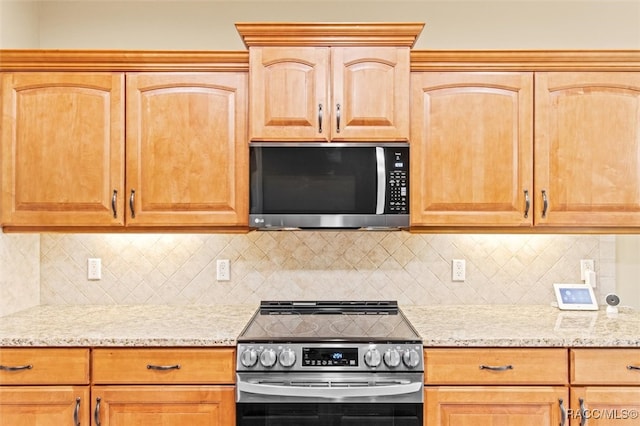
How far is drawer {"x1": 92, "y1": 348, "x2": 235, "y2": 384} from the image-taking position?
190cm

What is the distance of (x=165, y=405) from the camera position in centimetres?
191

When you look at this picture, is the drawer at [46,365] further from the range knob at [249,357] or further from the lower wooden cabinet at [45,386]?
the range knob at [249,357]

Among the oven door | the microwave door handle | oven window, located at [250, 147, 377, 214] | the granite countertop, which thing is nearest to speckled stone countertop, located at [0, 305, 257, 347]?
the granite countertop

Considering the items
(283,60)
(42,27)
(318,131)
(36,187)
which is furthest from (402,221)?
(42,27)

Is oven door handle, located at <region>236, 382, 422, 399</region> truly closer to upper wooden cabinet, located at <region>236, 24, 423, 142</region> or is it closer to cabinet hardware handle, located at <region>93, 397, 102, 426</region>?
cabinet hardware handle, located at <region>93, 397, 102, 426</region>

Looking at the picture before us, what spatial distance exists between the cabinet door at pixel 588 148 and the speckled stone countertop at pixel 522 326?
0.47 meters

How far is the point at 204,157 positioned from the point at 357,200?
2.46 ft

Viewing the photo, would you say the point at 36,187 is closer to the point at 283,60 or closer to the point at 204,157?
the point at 204,157

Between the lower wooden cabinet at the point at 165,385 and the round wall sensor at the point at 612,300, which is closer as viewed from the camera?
the lower wooden cabinet at the point at 165,385

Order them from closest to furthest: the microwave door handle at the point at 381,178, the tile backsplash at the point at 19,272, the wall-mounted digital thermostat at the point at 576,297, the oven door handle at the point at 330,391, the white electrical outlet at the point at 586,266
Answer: the oven door handle at the point at 330,391 < the microwave door handle at the point at 381,178 < the tile backsplash at the point at 19,272 < the wall-mounted digital thermostat at the point at 576,297 < the white electrical outlet at the point at 586,266

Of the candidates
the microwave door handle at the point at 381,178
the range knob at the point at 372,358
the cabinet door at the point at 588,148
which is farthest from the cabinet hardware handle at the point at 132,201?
the cabinet door at the point at 588,148

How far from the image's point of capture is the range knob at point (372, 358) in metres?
1.88

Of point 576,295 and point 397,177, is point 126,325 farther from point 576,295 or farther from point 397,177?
point 576,295

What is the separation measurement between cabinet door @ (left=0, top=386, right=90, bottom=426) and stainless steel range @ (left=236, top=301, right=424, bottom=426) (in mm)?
648
